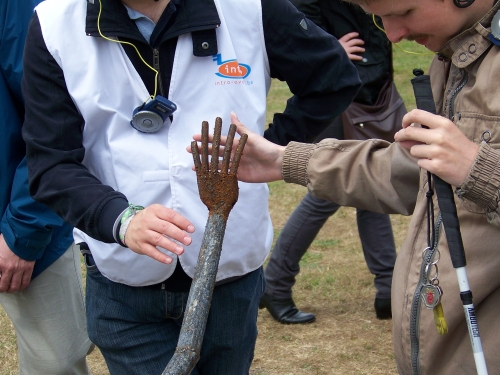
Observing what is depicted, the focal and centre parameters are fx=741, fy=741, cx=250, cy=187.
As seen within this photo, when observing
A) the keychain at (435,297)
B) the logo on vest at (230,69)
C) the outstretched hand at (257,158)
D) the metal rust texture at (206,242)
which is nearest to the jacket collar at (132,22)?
the logo on vest at (230,69)

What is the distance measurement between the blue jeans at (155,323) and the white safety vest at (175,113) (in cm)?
8

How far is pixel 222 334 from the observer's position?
7.97ft

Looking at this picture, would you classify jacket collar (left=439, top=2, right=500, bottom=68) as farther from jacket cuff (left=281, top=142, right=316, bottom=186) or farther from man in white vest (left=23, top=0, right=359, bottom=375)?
man in white vest (left=23, top=0, right=359, bottom=375)

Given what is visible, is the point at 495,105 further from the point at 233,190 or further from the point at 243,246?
the point at 243,246

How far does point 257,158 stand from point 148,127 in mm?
340

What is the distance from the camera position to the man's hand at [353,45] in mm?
4059

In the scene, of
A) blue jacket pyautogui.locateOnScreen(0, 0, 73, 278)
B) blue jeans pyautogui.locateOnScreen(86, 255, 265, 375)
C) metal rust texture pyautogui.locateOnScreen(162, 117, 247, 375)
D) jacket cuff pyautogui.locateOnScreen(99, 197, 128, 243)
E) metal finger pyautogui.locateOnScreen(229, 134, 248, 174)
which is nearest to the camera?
metal rust texture pyautogui.locateOnScreen(162, 117, 247, 375)

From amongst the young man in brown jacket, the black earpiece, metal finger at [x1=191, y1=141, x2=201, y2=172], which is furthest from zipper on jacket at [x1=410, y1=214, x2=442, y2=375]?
metal finger at [x1=191, y1=141, x2=201, y2=172]

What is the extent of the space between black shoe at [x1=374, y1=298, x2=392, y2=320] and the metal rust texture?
8.68 ft

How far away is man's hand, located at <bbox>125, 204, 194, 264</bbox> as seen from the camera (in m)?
1.84

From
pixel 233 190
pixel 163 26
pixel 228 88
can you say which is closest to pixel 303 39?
pixel 228 88

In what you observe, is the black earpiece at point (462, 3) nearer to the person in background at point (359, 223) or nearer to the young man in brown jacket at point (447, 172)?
the young man in brown jacket at point (447, 172)

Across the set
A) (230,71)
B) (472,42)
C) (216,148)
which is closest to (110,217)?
(216,148)

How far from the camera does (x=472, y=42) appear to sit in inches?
68.7
